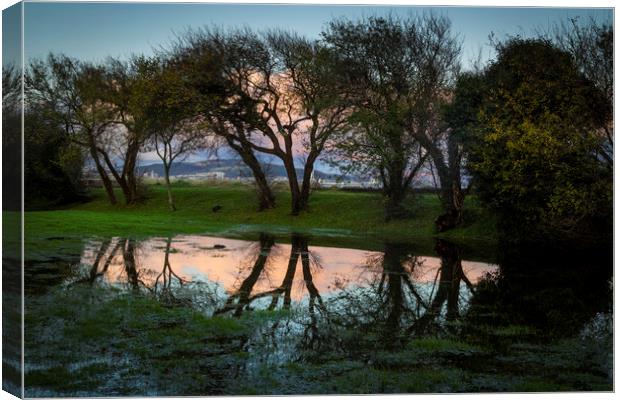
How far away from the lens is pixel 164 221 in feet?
40.3

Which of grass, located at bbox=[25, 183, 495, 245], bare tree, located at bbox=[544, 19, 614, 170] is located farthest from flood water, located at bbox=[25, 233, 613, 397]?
bare tree, located at bbox=[544, 19, 614, 170]

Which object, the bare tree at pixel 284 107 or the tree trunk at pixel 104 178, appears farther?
the bare tree at pixel 284 107

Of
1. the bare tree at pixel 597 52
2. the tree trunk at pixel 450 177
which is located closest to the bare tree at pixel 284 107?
the tree trunk at pixel 450 177

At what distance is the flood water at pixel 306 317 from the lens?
945 centimetres

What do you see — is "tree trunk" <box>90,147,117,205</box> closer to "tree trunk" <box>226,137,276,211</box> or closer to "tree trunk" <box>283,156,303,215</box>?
"tree trunk" <box>226,137,276,211</box>

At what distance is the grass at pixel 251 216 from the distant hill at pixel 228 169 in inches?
7.8

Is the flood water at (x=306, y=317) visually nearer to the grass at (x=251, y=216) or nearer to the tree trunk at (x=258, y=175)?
the grass at (x=251, y=216)

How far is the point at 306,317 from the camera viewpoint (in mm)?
10758

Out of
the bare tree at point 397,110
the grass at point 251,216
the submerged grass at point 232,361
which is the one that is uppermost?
the bare tree at point 397,110

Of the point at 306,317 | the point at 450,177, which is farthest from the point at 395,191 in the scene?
the point at 306,317

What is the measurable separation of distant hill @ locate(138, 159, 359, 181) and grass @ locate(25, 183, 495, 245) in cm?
20

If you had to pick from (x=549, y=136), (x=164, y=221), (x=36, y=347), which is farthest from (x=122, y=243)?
(x=549, y=136)

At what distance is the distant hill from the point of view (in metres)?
11.9

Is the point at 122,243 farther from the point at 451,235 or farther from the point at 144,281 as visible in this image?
the point at 451,235
